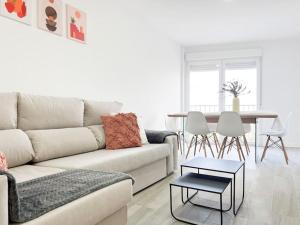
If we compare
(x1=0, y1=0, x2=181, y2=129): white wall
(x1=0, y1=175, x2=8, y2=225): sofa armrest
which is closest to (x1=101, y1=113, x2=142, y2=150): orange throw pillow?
(x1=0, y1=0, x2=181, y2=129): white wall

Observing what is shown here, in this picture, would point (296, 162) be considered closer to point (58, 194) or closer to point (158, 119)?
point (158, 119)

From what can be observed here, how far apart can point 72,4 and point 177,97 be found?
3726mm

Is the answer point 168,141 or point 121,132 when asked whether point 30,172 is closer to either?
point 121,132

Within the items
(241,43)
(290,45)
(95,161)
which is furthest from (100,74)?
(290,45)

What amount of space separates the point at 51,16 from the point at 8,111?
124 centimetres

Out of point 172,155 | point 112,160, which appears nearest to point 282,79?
point 172,155

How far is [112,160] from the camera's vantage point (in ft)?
7.50

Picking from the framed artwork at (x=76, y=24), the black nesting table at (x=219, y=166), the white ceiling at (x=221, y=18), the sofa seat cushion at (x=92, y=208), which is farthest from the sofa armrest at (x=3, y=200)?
the white ceiling at (x=221, y=18)

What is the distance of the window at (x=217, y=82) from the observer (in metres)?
6.13

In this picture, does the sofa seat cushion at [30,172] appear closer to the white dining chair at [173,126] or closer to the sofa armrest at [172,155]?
the sofa armrest at [172,155]

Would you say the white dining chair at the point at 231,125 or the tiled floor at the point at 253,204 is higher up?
the white dining chair at the point at 231,125

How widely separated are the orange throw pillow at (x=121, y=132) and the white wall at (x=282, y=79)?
4064 millimetres

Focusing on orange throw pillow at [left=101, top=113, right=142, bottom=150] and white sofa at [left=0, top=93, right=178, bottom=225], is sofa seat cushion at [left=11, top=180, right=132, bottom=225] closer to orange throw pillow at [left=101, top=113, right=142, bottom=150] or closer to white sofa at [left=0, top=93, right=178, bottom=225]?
white sofa at [left=0, top=93, right=178, bottom=225]

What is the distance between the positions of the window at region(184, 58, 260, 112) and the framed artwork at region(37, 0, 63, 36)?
4.23 metres
